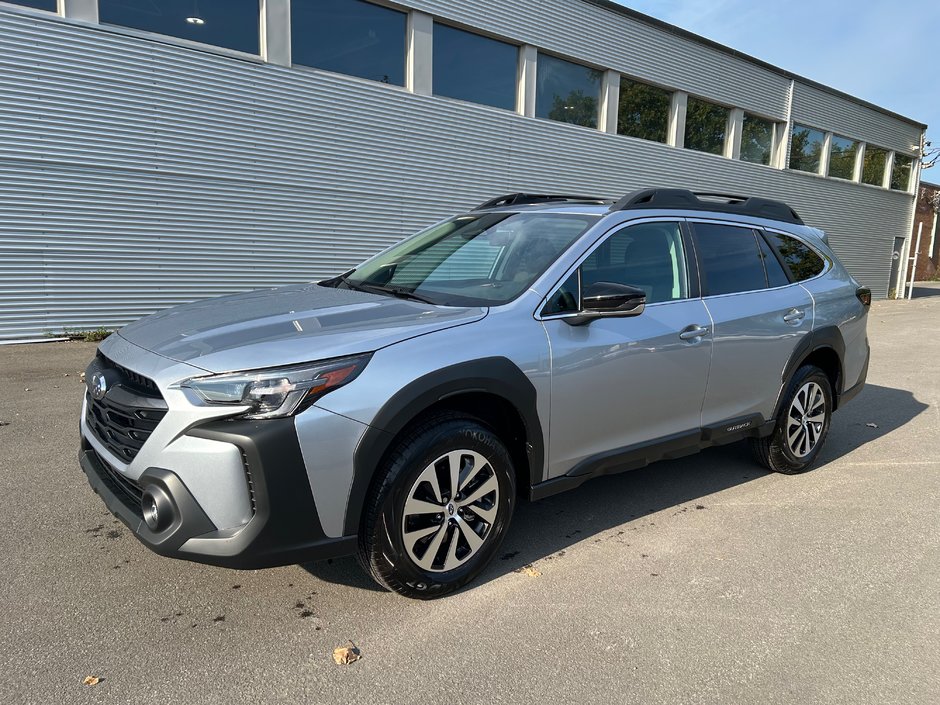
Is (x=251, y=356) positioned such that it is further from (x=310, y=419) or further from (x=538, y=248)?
(x=538, y=248)

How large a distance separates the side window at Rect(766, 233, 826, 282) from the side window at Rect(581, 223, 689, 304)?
1.15 m

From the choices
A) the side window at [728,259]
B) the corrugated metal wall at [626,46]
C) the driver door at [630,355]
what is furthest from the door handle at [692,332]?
the corrugated metal wall at [626,46]

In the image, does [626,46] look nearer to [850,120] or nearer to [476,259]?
[850,120]

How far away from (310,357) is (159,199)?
323 inches

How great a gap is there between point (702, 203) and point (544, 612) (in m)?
2.70

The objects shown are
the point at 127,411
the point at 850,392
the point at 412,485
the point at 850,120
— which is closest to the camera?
the point at 127,411

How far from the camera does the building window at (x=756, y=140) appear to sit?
1941 centimetres

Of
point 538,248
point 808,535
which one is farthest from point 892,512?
point 538,248

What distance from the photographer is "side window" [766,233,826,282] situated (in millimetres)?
4762

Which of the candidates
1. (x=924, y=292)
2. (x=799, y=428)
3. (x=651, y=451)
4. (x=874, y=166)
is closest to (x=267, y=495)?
(x=651, y=451)

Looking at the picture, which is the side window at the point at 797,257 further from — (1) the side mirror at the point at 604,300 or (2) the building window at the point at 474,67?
(2) the building window at the point at 474,67

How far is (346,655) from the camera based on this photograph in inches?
101

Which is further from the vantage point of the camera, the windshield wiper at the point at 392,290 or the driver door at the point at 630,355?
the windshield wiper at the point at 392,290

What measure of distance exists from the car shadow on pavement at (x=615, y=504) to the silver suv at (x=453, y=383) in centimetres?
34
